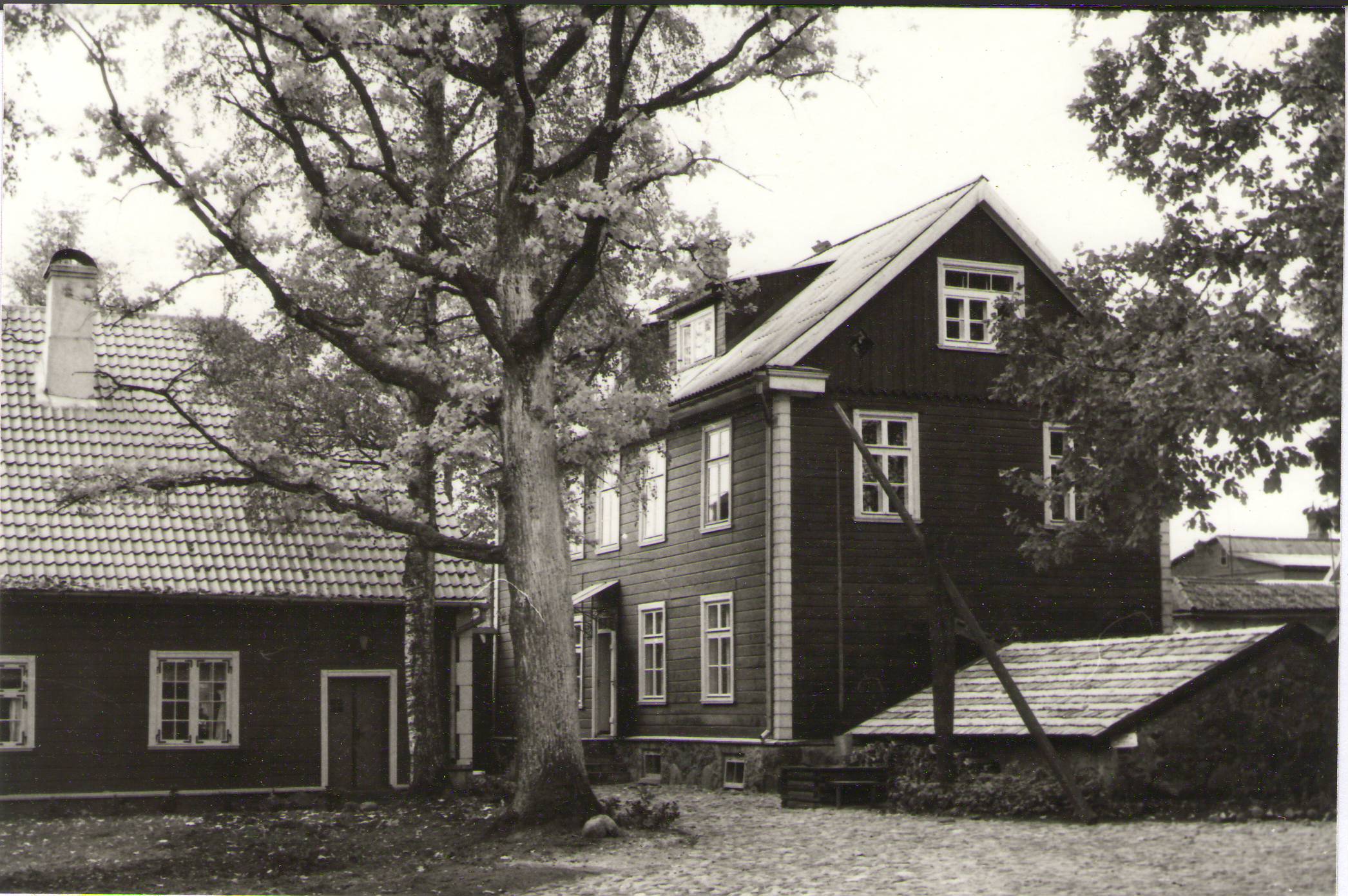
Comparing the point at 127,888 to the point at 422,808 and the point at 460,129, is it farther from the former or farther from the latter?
the point at 460,129

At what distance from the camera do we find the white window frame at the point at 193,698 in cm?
2052

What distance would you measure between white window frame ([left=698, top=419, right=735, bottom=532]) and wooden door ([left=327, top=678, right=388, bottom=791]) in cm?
534

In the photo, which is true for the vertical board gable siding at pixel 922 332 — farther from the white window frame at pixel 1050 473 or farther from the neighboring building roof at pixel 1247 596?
the neighboring building roof at pixel 1247 596

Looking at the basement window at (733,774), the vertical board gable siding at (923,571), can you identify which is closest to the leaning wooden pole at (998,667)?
the vertical board gable siding at (923,571)

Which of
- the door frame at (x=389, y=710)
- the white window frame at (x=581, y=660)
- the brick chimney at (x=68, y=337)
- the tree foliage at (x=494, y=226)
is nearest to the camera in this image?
the tree foliage at (x=494, y=226)

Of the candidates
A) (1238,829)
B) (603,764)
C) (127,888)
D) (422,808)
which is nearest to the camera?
(127,888)

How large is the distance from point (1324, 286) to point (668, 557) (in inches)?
552

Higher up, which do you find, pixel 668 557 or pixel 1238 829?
pixel 668 557

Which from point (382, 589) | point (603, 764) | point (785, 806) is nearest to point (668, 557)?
point (603, 764)

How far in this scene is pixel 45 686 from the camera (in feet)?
64.3

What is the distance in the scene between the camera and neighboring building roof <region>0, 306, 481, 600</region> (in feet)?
63.2

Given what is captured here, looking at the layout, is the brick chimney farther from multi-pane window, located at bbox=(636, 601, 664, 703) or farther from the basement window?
the basement window

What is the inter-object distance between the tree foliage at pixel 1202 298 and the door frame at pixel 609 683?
422 inches

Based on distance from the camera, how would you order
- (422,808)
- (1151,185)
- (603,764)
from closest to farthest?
(1151,185) → (422,808) → (603,764)
